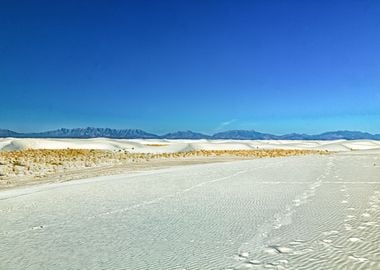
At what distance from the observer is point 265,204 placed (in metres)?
12.9

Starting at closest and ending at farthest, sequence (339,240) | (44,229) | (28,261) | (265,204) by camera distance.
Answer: (28,261) → (339,240) → (44,229) → (265,204)

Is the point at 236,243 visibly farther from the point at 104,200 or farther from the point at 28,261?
the point at 104,200

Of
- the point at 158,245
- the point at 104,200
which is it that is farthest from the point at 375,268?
the point at 104,200

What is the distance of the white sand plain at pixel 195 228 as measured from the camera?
698 cm

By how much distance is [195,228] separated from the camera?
9688mm

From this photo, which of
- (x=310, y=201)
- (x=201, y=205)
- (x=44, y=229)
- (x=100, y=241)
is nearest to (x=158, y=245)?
(x=100, y=241)

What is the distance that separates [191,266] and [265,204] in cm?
661

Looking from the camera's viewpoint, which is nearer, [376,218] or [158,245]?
[158,245]

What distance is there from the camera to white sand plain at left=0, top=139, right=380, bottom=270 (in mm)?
6980

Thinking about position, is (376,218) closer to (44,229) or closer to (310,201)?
(310,201)

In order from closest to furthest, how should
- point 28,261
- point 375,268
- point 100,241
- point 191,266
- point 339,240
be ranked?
point 375,268 < point 191,266 < point 28,261 < point 339,240 < point 100,241

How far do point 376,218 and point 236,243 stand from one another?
390cm

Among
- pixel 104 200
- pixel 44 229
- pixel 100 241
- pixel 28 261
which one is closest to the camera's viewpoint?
pixel 28 261

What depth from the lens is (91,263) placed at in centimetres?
698
